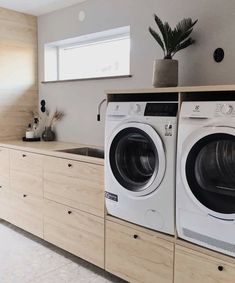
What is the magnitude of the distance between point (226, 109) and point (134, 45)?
139cm

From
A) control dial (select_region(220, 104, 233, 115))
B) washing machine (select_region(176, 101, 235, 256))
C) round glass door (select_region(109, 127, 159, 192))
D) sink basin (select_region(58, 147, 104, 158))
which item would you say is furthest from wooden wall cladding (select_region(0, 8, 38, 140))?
control dial (select_region(220, 104, 233, 115))

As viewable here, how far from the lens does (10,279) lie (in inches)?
86.0

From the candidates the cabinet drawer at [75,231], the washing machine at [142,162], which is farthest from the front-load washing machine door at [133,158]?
the cabinet drawer at [75,231]

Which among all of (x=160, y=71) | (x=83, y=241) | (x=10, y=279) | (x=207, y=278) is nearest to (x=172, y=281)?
(x=207, y=278)

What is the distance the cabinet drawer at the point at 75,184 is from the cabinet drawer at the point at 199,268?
0.65 metres

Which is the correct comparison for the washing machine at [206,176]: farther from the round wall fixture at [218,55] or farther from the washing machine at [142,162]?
the round wall fixture at [218,55]

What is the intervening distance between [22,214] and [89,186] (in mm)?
1012

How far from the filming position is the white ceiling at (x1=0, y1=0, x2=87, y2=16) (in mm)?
3072

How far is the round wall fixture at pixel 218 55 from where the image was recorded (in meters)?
2.16

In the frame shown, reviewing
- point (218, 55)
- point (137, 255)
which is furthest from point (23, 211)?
point (218, 55)

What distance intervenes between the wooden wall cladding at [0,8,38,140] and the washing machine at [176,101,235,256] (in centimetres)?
236

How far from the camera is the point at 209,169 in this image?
1.67m

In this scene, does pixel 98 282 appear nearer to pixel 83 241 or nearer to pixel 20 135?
pixel 83 241

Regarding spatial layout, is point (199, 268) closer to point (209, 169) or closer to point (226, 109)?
point (209, 169)
